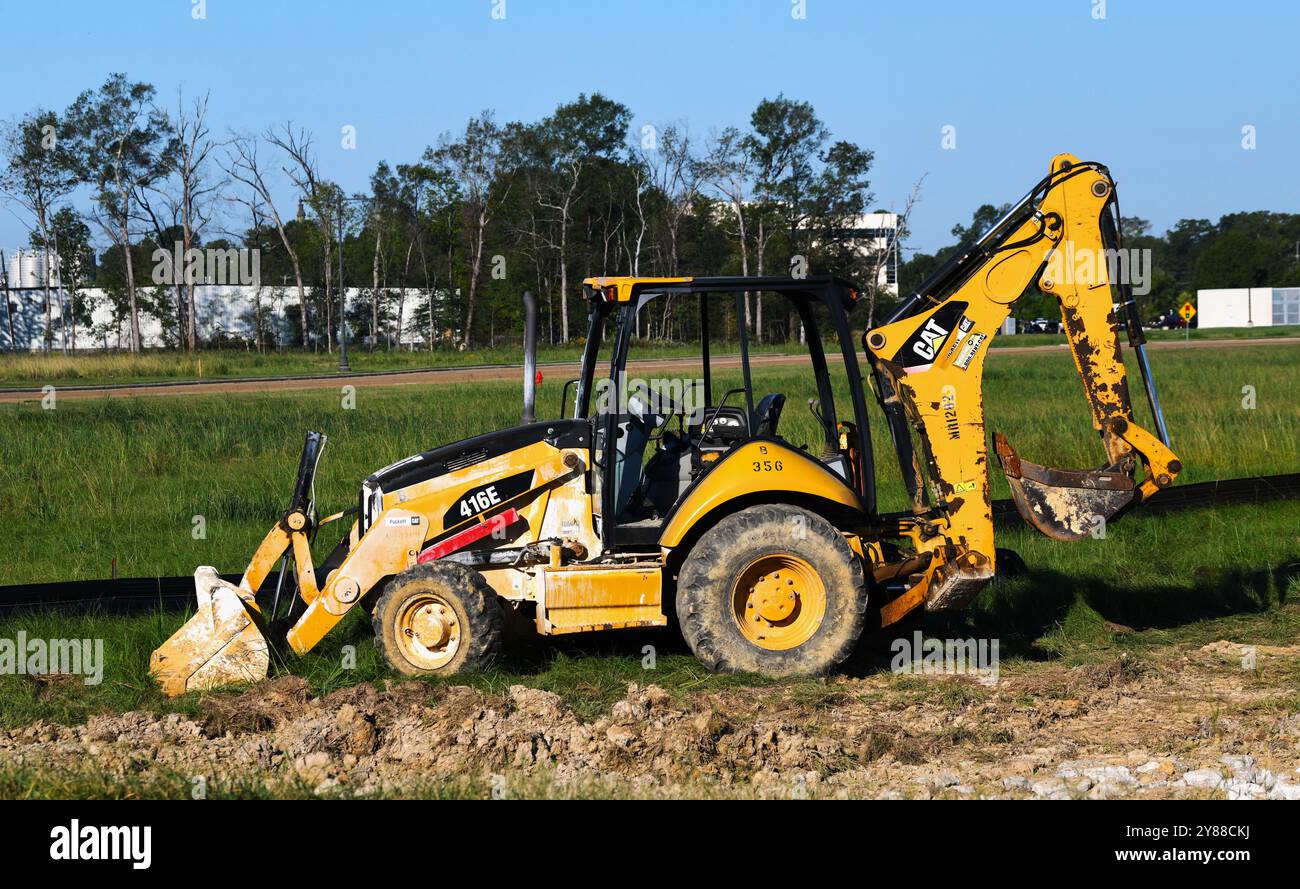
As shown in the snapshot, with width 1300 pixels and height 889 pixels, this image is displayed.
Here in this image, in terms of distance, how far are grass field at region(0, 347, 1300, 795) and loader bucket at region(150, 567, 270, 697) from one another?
170 millimetres

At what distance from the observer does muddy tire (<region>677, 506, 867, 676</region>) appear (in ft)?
24.9

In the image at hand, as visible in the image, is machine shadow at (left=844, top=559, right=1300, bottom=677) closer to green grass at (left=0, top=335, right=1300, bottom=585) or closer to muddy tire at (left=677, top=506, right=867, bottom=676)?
muddy tire at (left=677, top=506, right=867, bottom=676)

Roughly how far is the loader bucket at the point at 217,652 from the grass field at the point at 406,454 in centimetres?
17

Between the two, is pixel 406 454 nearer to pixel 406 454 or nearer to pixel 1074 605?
pixel 406 454

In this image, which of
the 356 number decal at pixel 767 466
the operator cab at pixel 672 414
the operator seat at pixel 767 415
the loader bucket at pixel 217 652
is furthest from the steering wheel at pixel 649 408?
the loader bucket at pixel 217 652

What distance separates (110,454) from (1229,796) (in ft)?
51.1

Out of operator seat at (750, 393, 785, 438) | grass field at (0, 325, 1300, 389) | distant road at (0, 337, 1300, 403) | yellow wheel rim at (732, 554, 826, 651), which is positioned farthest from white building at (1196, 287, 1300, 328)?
yellow wheel rim at (732, 554, 826, 651)

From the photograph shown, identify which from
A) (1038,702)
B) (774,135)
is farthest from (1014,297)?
(774,135)

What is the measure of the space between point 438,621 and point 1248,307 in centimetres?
9497

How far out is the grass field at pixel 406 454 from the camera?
7.84 meters

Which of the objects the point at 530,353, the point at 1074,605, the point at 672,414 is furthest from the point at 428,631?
the point at 1074,605

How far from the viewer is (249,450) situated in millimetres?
18766

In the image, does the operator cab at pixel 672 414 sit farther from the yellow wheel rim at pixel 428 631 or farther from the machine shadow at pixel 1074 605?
the machine shadow at pixel 1074 605
